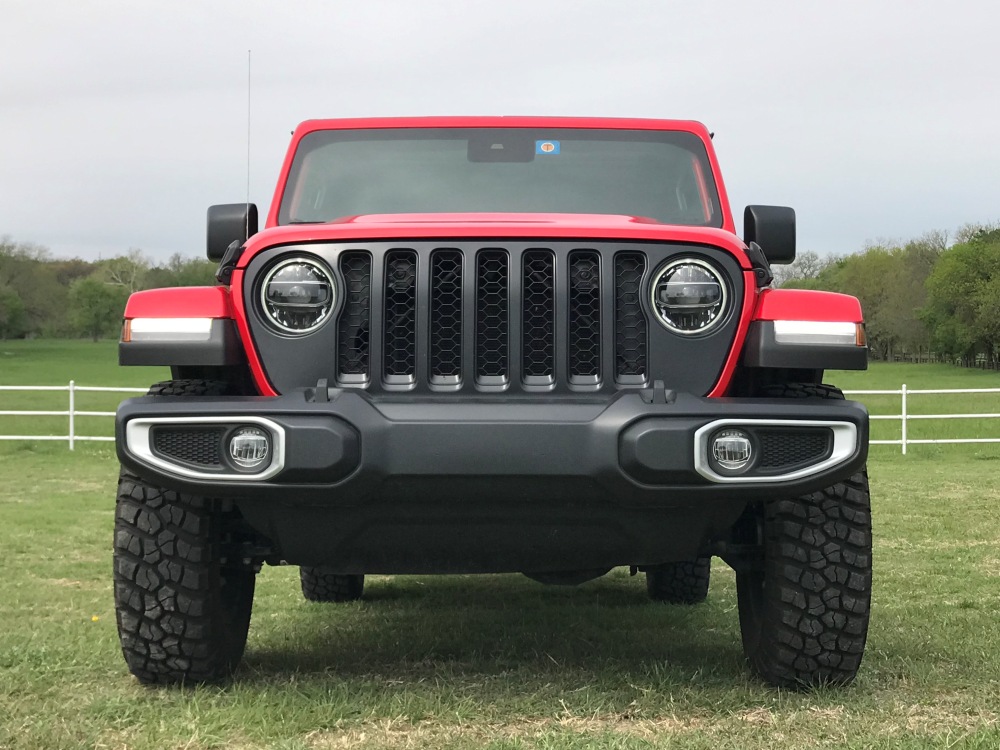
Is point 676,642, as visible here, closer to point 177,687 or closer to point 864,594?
point 864,594

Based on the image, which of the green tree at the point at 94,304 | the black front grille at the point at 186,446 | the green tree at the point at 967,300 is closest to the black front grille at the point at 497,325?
the black front grille at the point at 186,446

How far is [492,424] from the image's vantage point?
11.1ft

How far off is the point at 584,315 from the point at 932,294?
81878mm

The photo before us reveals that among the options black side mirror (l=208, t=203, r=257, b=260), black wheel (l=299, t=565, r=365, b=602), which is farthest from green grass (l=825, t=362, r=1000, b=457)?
black side mirror (l=208, t=203, r=257, b=260)

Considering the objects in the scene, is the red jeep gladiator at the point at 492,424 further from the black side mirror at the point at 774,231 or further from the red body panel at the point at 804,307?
the black side mirror at the point at 774,231

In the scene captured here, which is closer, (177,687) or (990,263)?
(177,687)

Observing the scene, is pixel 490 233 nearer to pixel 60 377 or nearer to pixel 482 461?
pixel 482 461

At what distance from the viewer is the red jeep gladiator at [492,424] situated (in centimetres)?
341

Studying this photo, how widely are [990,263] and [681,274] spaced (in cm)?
8098

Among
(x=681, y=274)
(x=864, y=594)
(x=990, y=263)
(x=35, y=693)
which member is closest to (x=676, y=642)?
(x=864, y=594)

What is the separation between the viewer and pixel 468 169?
505 cm

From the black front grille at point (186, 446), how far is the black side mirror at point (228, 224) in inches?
49.6

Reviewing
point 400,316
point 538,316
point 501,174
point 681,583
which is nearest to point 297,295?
point 400,316

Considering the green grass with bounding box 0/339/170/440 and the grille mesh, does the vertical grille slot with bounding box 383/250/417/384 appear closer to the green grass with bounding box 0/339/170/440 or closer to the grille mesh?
the grille mesh
